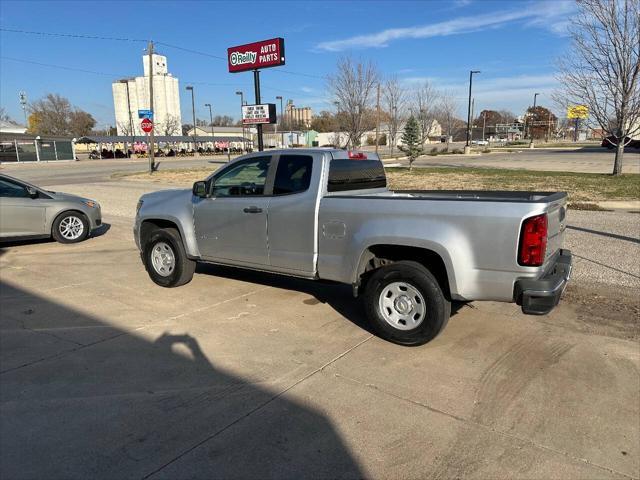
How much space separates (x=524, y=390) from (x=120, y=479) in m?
2.89

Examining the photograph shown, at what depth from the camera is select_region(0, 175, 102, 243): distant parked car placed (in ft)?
28.9

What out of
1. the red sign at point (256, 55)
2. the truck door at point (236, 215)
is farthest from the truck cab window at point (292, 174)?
the red sign at point (256, 55)

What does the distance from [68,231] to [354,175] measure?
6.77 meters

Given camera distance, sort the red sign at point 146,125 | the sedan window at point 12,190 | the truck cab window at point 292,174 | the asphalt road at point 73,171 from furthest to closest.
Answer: the red sign at point 146,125, the asphalt road at point 73,171, the sedan window at point 12,190, the truck cab window at point 292,174

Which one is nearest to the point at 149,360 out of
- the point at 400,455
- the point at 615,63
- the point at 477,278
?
the point at 400,455

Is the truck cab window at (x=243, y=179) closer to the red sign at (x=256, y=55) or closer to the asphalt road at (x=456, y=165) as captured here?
the red sign at (x=256, y=55)

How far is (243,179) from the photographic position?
5.64 m

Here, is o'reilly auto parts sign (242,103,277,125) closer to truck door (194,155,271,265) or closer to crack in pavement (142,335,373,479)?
truck door (194,155,271,265)

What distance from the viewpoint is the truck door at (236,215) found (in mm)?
5457

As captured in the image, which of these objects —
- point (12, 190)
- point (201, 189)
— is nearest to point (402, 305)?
point (201, 189)

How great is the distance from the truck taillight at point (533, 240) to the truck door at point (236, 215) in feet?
9.01

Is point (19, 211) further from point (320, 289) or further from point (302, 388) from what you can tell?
point (302, 388)

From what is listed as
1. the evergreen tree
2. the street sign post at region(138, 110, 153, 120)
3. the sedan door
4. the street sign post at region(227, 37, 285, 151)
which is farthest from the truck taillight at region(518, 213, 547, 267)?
the street sign post at region(138, 110, 153, 120)

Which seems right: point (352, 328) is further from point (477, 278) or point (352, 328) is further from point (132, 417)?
point (132, 417)
